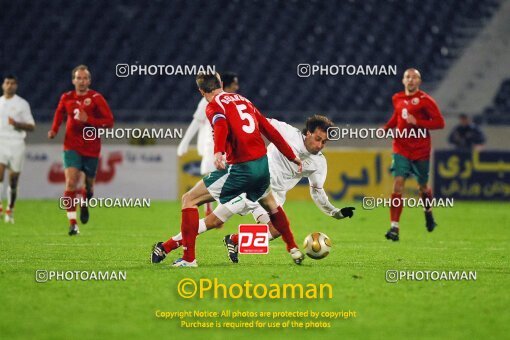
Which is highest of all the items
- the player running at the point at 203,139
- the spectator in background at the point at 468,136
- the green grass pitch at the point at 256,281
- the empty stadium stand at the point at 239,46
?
the empty stadium stand at the point at 239,46

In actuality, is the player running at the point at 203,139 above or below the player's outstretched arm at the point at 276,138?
above

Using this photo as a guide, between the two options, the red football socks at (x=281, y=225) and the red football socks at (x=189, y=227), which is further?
the red football socks at (x=281, y=225)

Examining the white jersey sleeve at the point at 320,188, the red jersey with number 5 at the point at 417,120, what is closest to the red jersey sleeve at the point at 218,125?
the white jersey sleeve at the point at 320,188

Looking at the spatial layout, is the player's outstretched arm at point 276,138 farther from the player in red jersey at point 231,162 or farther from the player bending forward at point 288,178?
the player bending forward at point 288,178

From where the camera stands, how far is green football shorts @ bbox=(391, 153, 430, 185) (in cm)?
1342

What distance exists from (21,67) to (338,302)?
18817 millimetres

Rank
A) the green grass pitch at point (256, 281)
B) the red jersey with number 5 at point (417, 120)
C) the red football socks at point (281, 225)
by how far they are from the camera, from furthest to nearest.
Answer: the red jersey with number 5 at point (417, 120), the red football socks at point (281, 225), the green grass pitch at point (256, 281)

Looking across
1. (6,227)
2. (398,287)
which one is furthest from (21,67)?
(398,287)

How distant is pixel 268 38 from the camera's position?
84.9ft

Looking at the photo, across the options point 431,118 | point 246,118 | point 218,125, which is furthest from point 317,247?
point 431,118

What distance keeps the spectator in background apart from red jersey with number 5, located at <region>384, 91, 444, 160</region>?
874 cm

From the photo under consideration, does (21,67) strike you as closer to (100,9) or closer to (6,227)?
(100,9)

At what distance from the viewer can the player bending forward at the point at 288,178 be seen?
9141mm

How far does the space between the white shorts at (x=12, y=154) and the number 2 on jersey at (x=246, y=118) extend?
307 inches
